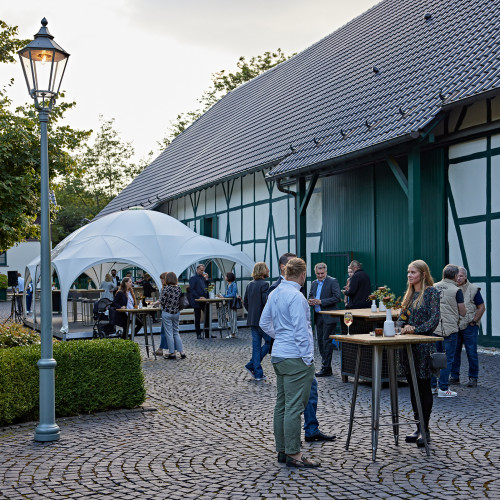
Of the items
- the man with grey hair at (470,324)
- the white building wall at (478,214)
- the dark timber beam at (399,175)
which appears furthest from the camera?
the dark timber beam at (399,175)

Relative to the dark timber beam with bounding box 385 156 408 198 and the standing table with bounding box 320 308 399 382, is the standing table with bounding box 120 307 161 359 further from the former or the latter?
the dark timber beam with bounding box 385 156 408 198

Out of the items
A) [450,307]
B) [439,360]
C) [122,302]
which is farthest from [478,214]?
[439,360]

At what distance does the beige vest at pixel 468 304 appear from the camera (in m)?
9.41

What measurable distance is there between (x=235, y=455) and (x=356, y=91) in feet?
44.6

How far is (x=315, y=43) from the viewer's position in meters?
26.6

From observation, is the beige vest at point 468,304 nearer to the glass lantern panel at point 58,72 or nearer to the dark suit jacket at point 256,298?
the dark suit jacket at point 256,298

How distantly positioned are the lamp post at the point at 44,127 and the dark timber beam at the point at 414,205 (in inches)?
302

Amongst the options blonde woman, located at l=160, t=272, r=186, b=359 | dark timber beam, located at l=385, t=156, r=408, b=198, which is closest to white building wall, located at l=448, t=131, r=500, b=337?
dark timber beam, located at l=385, t=156, r=408, b=198

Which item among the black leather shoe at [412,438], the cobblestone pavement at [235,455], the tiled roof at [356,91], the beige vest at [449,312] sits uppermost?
the tiled roof at [356,91]

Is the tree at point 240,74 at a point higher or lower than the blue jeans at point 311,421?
higher

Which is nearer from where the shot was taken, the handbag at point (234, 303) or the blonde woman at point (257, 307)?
the blonde woman at point (257, 307)

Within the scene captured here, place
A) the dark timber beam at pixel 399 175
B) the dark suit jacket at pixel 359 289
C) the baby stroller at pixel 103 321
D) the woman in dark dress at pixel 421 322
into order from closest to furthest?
the woman in dark dress at pixel 421 322
the dark suit jacket at pixel 359 289
the dark timber beam at pixel 399 175
the baby stroller at pixel 103 321

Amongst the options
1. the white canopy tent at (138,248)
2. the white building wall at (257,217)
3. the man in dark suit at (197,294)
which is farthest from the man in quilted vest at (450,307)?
the white canopy tent at (138,248)

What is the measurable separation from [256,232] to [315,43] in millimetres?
8960
